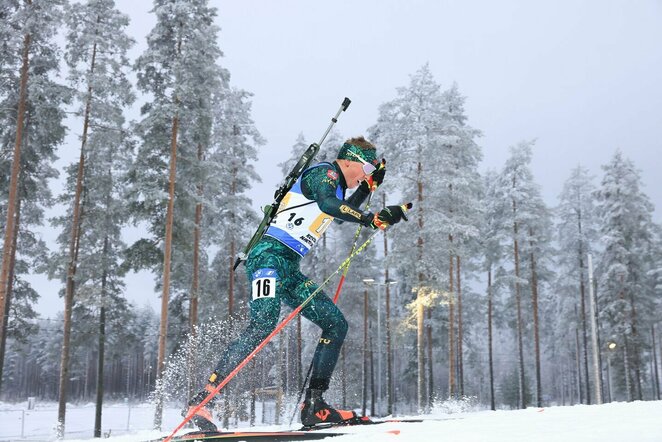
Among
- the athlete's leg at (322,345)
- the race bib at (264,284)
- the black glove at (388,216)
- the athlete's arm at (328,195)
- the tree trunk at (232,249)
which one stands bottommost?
the athlete's leg at (322,345)

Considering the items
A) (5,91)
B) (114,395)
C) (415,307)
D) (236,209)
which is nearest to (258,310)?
(5,91)

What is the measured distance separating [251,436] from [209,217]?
79.4ft

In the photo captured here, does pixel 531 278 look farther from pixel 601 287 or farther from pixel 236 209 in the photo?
pixel 236 209

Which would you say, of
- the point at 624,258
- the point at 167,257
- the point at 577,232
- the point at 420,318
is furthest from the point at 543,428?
the point at 577,232

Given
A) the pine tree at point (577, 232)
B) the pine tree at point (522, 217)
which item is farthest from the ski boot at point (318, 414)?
the pine tree at point (577, 232)

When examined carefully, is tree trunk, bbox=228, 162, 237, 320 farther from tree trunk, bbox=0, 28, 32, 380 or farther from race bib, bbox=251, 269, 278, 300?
race bib, bbox=251, 269, 278, 300

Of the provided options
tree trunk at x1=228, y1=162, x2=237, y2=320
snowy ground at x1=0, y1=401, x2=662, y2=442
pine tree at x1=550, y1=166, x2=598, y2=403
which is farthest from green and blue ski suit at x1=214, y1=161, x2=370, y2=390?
pine tree at x1=550, y1=166, x2=598, y2=403

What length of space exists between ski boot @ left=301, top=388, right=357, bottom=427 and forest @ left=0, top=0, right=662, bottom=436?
1136 cm

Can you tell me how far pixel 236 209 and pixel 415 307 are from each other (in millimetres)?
9960

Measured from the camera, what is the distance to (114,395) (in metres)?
84.8

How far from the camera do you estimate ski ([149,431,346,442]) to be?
13.9ft

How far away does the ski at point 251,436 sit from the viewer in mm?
4246

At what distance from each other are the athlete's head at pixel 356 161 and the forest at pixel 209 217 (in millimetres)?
12000

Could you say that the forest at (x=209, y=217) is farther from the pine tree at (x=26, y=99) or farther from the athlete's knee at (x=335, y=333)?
the athlete's knee at (x=335, y=333)
